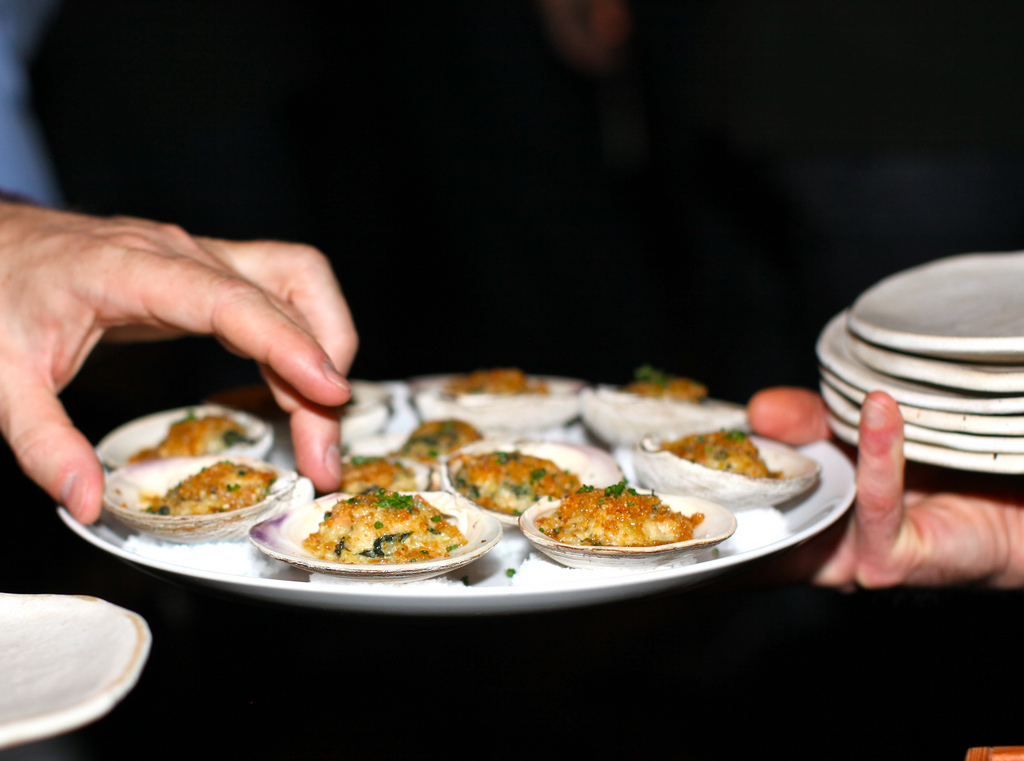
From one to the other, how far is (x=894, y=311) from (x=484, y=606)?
1.38m

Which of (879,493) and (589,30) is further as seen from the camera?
(589,30)

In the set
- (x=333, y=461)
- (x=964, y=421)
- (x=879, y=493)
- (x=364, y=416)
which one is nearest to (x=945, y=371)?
(x=964, y=421)

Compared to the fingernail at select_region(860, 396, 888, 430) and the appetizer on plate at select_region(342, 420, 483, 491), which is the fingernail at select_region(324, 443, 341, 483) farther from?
the fingernail at select_region(860, 396, 888, 430)

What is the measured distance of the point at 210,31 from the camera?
19.2 feet

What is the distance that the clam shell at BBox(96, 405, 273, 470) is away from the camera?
2.21 metres

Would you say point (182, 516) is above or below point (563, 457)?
above

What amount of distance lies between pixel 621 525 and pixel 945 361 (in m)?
0.86

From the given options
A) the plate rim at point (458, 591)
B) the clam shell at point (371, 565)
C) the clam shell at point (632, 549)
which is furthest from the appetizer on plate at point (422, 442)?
the plate rim at point (458, 591)

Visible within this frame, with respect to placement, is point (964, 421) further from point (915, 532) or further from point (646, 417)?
point (646, 417)

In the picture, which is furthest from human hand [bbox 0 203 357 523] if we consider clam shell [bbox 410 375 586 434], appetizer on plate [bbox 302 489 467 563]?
clam shell [bbox 410 375 586 434]

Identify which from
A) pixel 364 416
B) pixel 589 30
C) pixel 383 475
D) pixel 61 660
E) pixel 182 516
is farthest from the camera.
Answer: pixel 589 30

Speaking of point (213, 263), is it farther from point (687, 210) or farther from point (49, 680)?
point (687, 210)

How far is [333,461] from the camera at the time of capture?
192 centimetres

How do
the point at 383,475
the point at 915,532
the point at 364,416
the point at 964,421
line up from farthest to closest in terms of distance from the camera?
the point at 364,416, the point at 383,475, the point at 915,532, the point at 964,421
